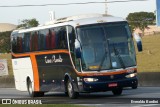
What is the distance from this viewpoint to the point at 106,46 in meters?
24.4

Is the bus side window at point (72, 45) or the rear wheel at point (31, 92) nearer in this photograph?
the bus side window at point (72, 45)

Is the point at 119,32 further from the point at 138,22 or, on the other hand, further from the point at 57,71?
the point at 138,22

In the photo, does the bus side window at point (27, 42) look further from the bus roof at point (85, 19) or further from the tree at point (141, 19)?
the tree at point (141, 19)

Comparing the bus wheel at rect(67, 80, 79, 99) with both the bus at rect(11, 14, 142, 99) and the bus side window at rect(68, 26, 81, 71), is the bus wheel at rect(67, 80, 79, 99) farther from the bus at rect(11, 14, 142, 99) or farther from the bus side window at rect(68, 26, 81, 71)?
the bus side window at rect(68, 26, 81, 71)

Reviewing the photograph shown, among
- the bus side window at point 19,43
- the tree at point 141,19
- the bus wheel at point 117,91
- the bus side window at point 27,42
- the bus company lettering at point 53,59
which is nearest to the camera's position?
the bus wheel at point 117,91

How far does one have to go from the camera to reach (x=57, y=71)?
26719mm

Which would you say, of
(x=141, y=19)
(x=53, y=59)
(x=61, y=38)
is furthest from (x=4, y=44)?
(x=61, y=38)

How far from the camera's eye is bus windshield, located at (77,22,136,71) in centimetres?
2420

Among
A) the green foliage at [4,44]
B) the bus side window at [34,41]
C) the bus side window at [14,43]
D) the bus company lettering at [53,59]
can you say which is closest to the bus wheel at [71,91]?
the bus company lettering at [53,59]

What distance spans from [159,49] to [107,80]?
164 ft

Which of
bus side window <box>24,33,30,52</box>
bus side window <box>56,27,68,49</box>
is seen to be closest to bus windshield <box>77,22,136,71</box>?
bus side window <box>56,27,68,49</box>

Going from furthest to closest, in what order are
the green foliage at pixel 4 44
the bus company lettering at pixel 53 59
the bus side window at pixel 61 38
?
the green foliage at pixel 4 44, the bus company lettering at pixel 53 59, the bus side window at pixel 61 38

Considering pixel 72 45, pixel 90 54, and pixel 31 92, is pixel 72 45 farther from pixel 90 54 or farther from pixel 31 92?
pixel 31 92

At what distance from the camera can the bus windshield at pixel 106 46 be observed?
2420 centimetres
